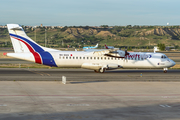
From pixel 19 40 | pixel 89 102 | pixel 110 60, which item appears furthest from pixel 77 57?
pixel 89 102

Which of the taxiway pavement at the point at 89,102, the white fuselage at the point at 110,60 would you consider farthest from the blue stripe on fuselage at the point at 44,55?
the taxiway pavement at the point at 89,102

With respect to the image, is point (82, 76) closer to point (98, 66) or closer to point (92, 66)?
point (92, 66)

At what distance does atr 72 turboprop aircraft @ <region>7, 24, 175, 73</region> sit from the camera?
120 feet

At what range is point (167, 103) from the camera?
59.2 ft

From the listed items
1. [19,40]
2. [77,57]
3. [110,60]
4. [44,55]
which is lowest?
[110,60]

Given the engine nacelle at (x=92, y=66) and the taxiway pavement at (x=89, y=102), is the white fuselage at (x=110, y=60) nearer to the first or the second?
the engine nacelle at (x=92, y=66)

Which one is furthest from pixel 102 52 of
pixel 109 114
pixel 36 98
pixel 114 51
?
pixel 109 114

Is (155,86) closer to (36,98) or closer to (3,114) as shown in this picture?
(36,98)

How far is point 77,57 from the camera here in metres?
37.3

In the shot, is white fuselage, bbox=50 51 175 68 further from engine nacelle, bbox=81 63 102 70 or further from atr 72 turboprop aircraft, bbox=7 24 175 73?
engine nacelle, bbox=81 63 102 70

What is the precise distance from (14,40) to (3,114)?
961 inches

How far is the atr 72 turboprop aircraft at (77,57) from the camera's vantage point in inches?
1441

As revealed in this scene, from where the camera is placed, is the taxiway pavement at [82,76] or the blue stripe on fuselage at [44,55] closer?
the taxiway pavement at [82,76]

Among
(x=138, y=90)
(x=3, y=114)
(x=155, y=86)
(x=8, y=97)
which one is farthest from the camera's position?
(x=155, y=86)
